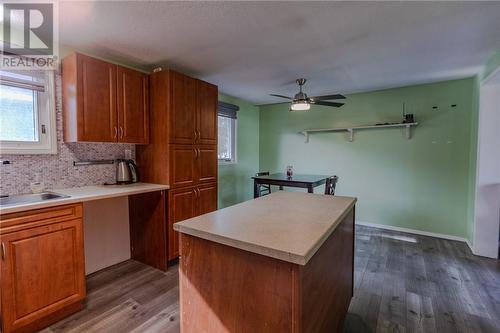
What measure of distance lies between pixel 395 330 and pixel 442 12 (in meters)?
2.33

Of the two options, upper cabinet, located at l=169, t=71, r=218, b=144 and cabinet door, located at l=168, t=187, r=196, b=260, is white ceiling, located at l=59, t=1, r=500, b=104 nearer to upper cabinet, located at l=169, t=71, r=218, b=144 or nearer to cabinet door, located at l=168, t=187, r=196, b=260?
upper cabinet, located at l=169, t=71, r=218, b=144

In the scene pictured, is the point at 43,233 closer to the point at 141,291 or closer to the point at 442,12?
the point at 141,291

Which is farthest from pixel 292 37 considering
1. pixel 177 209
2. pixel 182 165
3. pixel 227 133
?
pixel 227 133

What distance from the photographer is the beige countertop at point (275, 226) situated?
0.96 m

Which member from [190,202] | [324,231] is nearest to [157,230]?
[190,202]

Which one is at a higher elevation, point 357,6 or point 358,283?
point 357,6

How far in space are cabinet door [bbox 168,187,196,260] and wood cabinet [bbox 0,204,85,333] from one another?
2.83 ft

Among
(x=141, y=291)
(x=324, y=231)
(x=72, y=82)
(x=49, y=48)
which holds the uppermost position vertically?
(x=49, y=48)

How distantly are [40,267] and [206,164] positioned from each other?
73.0 inches

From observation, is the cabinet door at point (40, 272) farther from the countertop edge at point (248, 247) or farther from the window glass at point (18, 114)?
the countertop edge at point (248, 247)

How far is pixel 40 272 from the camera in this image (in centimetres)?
173

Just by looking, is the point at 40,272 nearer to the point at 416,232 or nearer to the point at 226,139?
the point at 226,139

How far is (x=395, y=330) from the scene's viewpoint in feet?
5.79

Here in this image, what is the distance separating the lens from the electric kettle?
8.85ft
